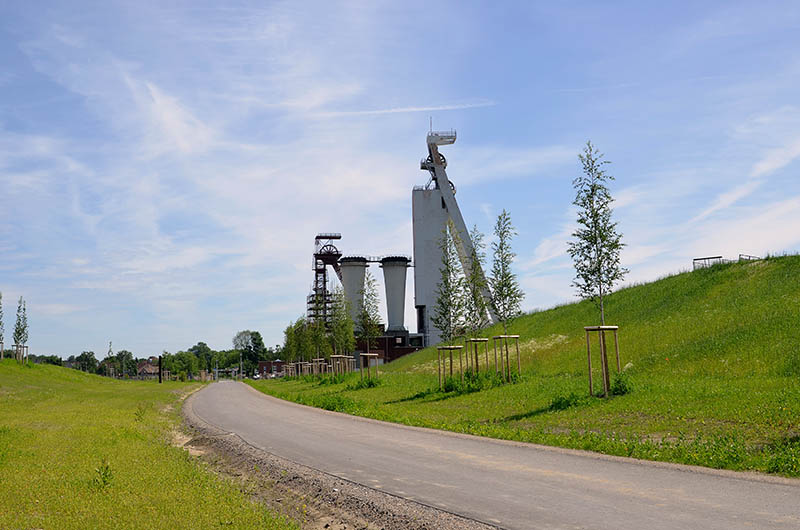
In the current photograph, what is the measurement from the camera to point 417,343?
118 meters

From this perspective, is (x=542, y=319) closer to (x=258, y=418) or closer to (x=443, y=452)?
(x=258, y=418)

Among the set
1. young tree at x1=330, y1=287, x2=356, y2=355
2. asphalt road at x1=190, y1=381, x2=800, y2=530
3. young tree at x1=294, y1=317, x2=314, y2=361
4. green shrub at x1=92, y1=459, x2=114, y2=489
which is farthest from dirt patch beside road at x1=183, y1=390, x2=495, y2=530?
young tree at x1=294, y1=317, x2=314, y2=361

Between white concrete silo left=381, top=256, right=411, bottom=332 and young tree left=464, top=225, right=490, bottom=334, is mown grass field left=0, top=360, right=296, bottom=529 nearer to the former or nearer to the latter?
young tree left=464, top=225, right=490, bottom=334

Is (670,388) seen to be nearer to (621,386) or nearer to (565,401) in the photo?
(621,386)

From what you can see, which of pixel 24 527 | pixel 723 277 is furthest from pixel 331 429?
pixel 723 277

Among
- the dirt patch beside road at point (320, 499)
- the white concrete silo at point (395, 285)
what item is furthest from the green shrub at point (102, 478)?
the white concrete silo at point (395, 285)

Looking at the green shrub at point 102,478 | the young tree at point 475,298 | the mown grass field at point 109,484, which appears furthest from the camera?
the young tree at point 475,298

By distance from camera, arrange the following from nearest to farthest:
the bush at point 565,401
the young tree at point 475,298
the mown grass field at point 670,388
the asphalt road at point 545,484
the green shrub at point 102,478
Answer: the asphalt road at point 545,484, the green shrub at point 102,478, the mown grass field at point 670,388, the bush at point 565,401, the young tree at point 475,298

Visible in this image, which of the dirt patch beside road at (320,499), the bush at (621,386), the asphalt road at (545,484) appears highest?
the bush at (621,386)

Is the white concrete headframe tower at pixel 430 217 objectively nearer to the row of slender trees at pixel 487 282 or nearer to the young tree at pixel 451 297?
the row of slender trees at pixel 487 282

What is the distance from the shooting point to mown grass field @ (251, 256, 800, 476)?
14.6 metres

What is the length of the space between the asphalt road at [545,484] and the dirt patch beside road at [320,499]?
0.39 meters

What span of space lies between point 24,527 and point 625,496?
9001 mm

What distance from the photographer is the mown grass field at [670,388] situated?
47.8 feet
